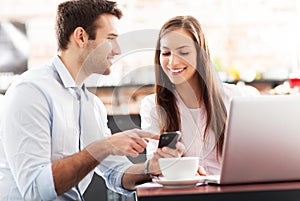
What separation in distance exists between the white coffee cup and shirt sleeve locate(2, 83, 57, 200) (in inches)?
17.7

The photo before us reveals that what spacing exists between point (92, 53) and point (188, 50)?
46cm

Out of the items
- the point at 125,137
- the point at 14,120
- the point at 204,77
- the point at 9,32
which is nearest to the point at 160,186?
the point at 125,137

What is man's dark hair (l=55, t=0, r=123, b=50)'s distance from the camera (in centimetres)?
235

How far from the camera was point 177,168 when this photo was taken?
169 cm

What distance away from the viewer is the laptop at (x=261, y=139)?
157 cm

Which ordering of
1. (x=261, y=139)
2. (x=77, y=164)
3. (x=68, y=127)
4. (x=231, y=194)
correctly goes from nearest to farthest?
(x=231, y=194) → (x=261, y=139) → (x=77, y=164) → (x=68, y=127)

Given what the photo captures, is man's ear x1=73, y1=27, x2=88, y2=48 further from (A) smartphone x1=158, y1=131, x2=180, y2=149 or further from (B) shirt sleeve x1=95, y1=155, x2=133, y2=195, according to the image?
(A) smartphone x1=158, y1=131, x2=180, y2=149

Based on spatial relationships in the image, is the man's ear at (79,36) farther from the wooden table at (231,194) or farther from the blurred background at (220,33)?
the blurred background at (220,33)

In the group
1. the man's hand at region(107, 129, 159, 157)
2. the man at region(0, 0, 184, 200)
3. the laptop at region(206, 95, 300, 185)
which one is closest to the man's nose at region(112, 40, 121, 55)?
the man at region(0, 0, 184, 200)

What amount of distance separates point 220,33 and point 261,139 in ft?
11.3

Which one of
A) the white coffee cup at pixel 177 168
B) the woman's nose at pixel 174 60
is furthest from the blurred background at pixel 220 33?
the white coffee cup at pixel 177 168

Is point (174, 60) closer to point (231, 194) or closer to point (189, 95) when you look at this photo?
point (189, 95)

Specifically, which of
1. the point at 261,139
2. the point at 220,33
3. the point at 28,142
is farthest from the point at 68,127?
the point at 220,33

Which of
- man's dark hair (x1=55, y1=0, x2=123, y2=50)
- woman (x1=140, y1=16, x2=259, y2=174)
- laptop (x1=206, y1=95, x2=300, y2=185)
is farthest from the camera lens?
woman (x1=140, y1=16, x2=259, y2=174)
